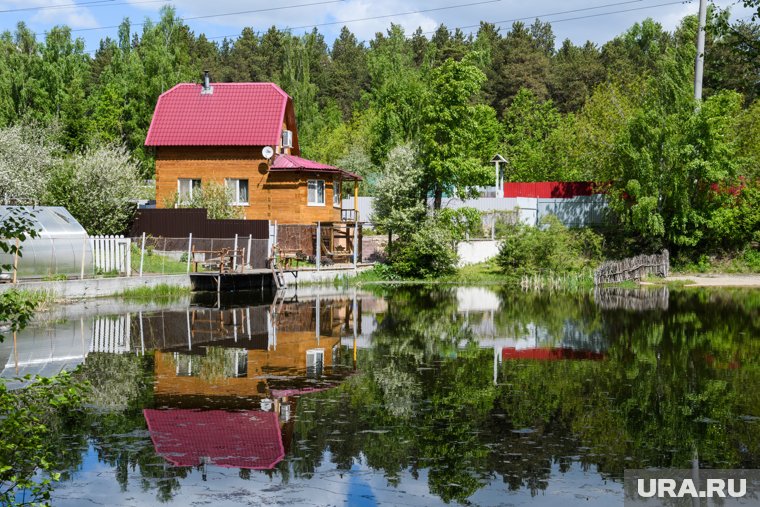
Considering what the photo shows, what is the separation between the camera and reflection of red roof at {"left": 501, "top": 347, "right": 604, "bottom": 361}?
76.4 ft

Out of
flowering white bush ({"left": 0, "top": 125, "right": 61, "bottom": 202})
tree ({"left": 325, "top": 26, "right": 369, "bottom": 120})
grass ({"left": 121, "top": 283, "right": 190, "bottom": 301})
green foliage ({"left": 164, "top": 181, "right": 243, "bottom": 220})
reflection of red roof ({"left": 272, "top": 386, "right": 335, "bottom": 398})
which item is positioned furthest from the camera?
tree ({"left": 325, "top": 26, "right": 369, "bottom": 120})

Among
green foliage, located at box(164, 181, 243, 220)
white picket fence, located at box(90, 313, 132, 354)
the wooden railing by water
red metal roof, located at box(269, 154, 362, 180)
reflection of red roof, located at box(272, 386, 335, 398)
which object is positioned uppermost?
red metal roof, located at box(269, 154, 362, 180)

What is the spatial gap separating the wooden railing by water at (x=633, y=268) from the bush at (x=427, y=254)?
26.1ft

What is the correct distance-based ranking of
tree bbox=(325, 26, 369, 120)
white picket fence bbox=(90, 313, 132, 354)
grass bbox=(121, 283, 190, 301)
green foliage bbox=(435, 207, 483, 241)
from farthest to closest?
1. tree bbox=(325, 26, 369, 120)
2. green foliage bbox=(435, 207, 483, 241)
3. grass bbox=(121, 283, 190, 301)
4. white picket fence bbox=(90, 313, 132, 354)

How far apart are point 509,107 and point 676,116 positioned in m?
43.8

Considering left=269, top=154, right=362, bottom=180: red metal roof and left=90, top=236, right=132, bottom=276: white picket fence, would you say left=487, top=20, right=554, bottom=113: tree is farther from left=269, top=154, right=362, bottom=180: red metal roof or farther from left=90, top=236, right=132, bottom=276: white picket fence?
A: left=90, top=236, right=132, bottom=276: white picket fence

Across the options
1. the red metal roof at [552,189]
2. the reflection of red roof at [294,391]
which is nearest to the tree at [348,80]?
the red metal roof at [552,189]

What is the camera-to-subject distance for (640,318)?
3197cm

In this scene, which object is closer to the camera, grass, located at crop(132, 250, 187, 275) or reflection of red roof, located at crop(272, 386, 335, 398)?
reflection of red roof, located at crop(272, 386, 335, 398)

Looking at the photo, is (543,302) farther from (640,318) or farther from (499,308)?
(640,318)

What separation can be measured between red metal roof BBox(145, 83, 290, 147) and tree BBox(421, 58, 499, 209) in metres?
8.74

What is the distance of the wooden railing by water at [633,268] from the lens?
155 feet

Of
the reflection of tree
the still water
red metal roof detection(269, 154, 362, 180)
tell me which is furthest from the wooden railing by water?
the reflection of tree

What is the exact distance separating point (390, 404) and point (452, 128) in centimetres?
3551
